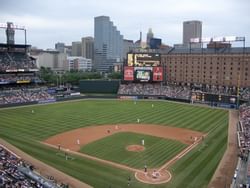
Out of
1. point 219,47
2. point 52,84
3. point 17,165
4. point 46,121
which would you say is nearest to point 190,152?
point 17,165

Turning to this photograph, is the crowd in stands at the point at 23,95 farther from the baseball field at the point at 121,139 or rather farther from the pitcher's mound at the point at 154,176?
the pitcher's mound at the point at 154,176

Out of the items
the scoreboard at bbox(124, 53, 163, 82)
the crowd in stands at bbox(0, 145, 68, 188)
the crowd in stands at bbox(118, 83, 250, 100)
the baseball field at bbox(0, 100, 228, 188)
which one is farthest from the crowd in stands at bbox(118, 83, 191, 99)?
the crowd in stands at bbox(0, 145, 68, 188)

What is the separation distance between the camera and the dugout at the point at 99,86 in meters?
93.2

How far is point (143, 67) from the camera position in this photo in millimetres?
85062

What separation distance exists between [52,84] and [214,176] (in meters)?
89.2

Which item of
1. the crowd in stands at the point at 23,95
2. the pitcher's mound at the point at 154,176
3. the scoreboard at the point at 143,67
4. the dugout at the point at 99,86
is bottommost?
the pitcher's mound at the point at 154,176

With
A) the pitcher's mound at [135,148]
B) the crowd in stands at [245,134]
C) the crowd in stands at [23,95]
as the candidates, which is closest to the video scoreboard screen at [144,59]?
the crowd in stands at [23,95]

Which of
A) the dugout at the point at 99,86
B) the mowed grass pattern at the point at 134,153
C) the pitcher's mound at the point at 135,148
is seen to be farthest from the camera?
the dugout at the point at 99,86

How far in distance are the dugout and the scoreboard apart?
867cm

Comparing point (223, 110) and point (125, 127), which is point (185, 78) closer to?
point (223, 110)

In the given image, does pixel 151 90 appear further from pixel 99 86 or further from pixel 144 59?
pixel 99 86

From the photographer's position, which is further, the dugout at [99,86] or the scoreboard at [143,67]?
the dugout at [99,86]

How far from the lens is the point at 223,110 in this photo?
67.1 meters

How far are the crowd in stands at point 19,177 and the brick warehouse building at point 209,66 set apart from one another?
6913cm
